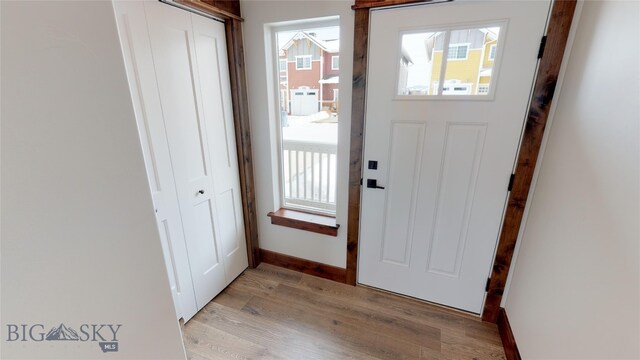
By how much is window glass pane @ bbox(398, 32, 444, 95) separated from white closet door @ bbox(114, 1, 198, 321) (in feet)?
4.48

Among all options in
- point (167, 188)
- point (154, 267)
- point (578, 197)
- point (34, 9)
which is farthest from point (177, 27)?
point (578, 197)

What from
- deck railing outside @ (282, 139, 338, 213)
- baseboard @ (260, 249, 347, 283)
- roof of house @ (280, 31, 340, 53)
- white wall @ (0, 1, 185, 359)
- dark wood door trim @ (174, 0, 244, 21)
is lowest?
baseboard @ (260, 249, 347, 283)

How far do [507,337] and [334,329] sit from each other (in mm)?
1044

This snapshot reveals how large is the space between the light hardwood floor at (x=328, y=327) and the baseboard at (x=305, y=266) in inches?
3.5

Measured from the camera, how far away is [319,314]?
73.5 inches

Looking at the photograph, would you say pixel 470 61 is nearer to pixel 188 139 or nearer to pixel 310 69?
pixel 310 69

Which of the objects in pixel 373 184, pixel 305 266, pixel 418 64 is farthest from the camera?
pixel 305 266

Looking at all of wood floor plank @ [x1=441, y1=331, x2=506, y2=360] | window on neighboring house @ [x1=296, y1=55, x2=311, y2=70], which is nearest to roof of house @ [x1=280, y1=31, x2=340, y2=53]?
window on neighboring house @ [x1=296, y1=55, x2=311, y2=70]

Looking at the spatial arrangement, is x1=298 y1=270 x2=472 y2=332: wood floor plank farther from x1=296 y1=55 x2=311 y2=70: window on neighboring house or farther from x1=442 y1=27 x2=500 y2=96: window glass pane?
x1=296 y1=55 x2=311 y2=70: window on neighboring house

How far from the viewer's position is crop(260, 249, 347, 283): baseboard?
7.13ft

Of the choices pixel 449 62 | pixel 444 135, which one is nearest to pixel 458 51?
pixel 449 62

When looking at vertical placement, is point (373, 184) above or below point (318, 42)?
below

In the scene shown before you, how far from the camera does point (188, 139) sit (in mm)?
1612

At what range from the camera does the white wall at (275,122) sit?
167 centimetres
